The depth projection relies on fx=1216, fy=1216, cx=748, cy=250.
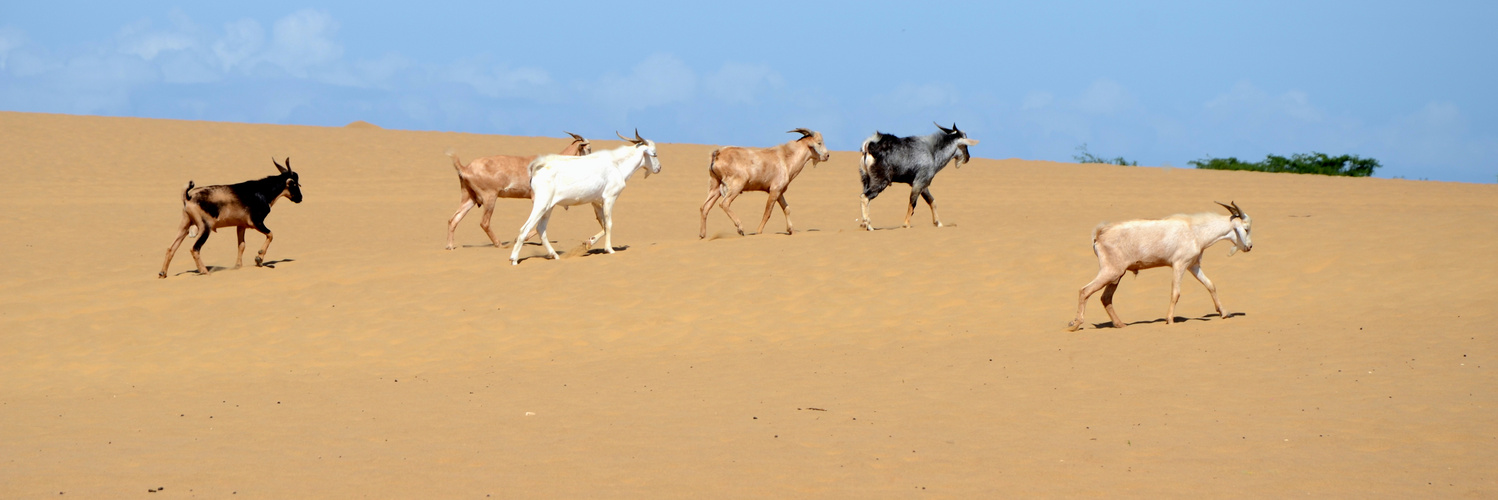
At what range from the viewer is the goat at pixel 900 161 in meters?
18.4

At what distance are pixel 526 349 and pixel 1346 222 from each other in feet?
39.1

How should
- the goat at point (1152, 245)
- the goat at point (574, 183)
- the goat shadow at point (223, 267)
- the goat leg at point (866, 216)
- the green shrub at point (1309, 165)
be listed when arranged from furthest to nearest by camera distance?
1. the green shrub at point (1309, 165)
2. the goat leg at point (866, 216)
3. the goat shadow at point (223, 267)
4. the goat at point (574, 183)
5. the goat at point (1152, 245)

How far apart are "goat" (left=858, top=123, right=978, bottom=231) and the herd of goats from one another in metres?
0.02

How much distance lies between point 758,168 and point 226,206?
291 inches

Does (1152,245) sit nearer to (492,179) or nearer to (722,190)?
(722,190)

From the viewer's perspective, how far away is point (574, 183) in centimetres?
1625

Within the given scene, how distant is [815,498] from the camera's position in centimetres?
600

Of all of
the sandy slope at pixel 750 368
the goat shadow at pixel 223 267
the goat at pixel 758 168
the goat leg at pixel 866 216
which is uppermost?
the goat at pixel 758 168

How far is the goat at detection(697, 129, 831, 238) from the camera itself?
18.0 meters

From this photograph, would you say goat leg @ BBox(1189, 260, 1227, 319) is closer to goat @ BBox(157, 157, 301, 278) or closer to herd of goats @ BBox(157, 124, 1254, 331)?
herd of goats @ BBox(157, 124, 1254, 331)

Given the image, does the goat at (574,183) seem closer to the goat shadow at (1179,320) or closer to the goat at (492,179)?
the goat at (492,179)

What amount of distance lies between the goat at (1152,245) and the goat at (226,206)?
1045cm

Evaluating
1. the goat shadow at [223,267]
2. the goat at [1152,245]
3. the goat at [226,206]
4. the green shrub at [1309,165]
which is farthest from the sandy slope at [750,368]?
the green shrub at [1309,165]

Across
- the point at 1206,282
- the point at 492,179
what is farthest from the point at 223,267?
the point at 1206,282
